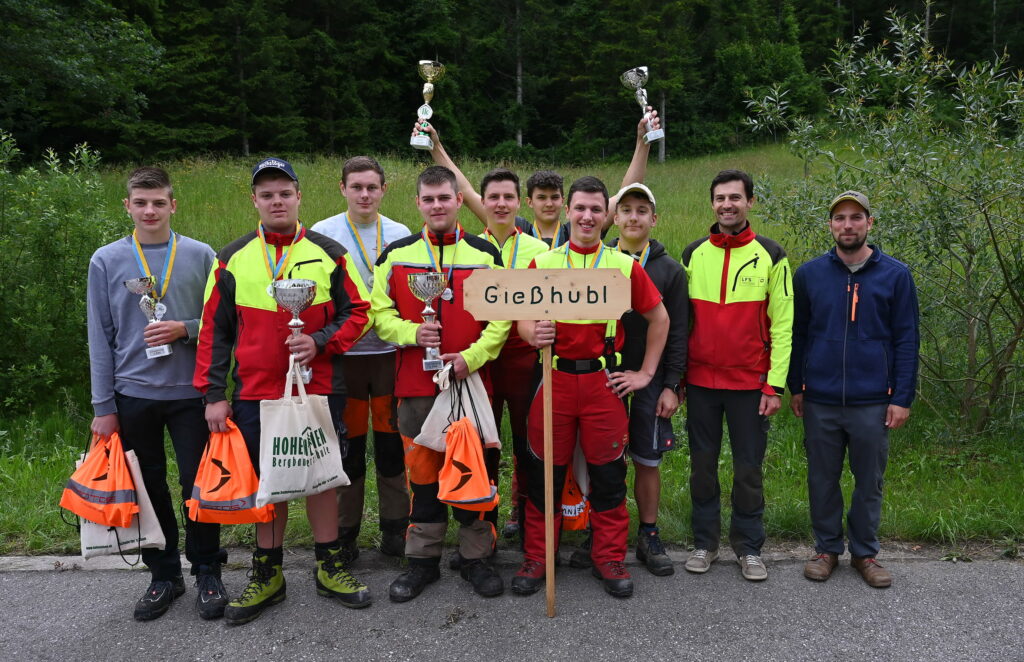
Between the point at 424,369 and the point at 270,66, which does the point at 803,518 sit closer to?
the point at 424,369

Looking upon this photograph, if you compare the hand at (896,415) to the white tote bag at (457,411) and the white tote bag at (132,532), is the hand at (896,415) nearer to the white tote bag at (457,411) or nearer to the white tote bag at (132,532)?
the white tote bag at (457,411)

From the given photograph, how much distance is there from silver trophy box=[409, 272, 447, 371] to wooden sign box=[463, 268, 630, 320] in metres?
0.17

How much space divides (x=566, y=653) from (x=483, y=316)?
1.73m

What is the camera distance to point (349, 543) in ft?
15.0

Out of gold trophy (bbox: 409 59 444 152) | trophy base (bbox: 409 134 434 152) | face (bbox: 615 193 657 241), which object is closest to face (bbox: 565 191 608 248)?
face (bbox: 615 193 657 241)

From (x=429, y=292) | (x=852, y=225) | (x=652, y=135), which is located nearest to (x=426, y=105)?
(x=652, y=135)

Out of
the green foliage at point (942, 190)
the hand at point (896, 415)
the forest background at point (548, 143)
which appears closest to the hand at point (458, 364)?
the forest background at point (548, 143)

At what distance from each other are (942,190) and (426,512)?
4.65m

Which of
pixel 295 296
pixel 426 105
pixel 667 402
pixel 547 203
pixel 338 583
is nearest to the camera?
pixel 295 296

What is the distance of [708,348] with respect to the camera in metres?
4.29

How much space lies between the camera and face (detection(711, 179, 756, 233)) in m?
4.29

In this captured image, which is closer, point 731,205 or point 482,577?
point 482,577

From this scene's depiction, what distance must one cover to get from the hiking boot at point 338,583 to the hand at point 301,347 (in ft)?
3.83

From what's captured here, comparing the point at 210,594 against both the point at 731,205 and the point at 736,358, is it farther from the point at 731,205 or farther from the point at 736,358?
the point at 731,205
